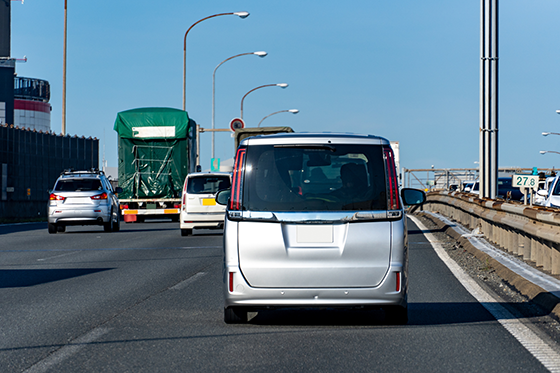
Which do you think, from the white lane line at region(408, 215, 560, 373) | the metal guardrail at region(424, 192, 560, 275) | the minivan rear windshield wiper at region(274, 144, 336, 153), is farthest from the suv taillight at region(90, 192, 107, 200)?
the minivan rear windshield wiper at region(274, 144, 336, 153)

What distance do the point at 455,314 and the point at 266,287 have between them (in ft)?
7.24

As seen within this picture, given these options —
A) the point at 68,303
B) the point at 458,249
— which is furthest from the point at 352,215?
the point at 458,249

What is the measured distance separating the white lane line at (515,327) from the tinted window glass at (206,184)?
1082cm

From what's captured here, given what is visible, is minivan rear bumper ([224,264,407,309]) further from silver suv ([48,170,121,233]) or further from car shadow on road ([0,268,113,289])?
silver suv ([48,170,121,233])

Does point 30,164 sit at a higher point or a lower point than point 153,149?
lower

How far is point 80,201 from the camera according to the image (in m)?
23.5

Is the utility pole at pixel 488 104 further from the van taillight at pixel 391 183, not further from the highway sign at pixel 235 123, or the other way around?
the highway sign at pixel 235 123

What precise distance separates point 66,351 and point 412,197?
352cm

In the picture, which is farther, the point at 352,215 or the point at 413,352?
the point at 352,215

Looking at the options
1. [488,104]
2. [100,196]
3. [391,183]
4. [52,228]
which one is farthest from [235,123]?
[391,183]

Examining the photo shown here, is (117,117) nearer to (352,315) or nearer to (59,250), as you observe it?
(59,250)

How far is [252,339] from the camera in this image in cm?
697

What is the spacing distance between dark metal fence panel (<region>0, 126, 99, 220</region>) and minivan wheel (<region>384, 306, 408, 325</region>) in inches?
1247

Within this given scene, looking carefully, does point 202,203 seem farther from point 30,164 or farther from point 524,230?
point 30,164
